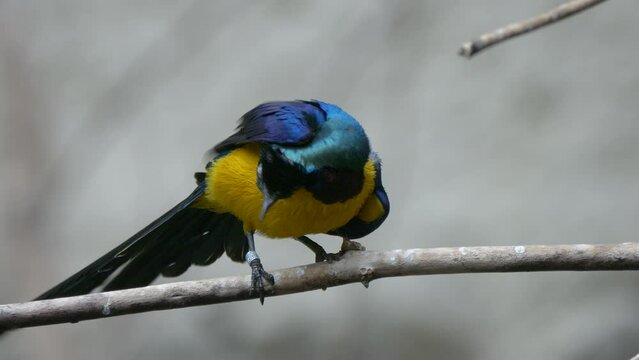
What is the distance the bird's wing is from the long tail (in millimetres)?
402

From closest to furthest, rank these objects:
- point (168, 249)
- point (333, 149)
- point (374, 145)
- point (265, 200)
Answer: point (333, 149) → point (265, 200) → point (168, 249) → point (374, 145)

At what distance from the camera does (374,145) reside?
523cm

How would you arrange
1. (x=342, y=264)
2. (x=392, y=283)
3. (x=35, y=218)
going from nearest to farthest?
(x=342, y=264) < (x=35, y=218) < (x=392, y=283)

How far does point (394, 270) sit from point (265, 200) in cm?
51

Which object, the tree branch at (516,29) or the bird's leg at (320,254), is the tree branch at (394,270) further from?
the tree branch at (516,29)

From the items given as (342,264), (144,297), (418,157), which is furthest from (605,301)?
(144,297)

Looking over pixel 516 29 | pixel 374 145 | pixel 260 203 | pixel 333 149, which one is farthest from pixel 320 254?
pixel 374 145

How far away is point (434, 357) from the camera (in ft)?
16.6

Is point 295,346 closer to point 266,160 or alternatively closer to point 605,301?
point 605,301

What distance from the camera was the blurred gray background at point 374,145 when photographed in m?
5.00

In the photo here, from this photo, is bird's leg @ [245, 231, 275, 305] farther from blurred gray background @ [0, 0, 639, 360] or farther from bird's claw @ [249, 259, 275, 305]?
blurred gray background @ [0, 0, 639, 360]

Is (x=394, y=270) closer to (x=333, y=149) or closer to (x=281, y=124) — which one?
(x=333, y=149)

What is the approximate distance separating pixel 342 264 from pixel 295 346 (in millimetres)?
2403

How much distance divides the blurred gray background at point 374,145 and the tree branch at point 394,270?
2404 millimetres
